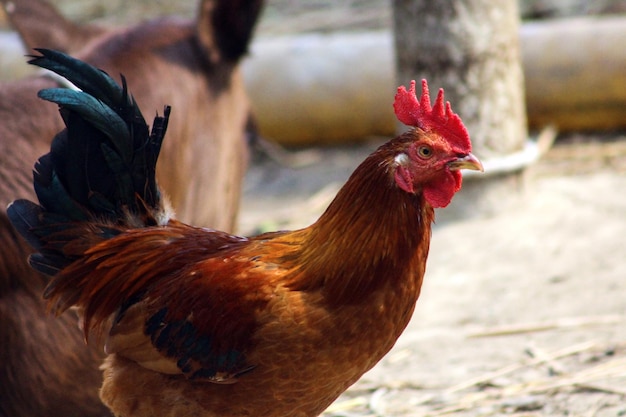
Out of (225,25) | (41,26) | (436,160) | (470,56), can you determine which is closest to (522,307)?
(470,56)

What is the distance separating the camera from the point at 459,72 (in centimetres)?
623

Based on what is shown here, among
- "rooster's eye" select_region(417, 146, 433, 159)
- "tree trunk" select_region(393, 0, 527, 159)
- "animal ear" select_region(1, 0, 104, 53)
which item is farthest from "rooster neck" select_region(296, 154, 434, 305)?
"tree trunk" select_region(393, 0, 527, 159)

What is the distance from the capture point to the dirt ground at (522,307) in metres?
4.15

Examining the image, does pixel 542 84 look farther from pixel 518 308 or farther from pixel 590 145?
pixel 518 308

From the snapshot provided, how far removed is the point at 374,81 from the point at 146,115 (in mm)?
4082

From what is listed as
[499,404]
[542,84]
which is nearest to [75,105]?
[499,404]

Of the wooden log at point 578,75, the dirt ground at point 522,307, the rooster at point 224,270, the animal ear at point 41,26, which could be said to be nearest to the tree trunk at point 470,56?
the dirt ground at point 522,307

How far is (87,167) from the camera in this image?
11.2ft

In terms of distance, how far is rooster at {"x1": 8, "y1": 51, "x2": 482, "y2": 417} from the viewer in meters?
3.05

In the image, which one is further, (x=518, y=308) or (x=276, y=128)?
(x=276, y=128)

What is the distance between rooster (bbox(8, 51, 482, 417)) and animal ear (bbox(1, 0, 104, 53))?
212 centimetres

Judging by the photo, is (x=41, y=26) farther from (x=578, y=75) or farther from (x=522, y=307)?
(x=578, y=75)

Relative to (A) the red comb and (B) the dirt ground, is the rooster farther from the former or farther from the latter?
(B) the dirt ground

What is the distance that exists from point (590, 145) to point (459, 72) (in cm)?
209
